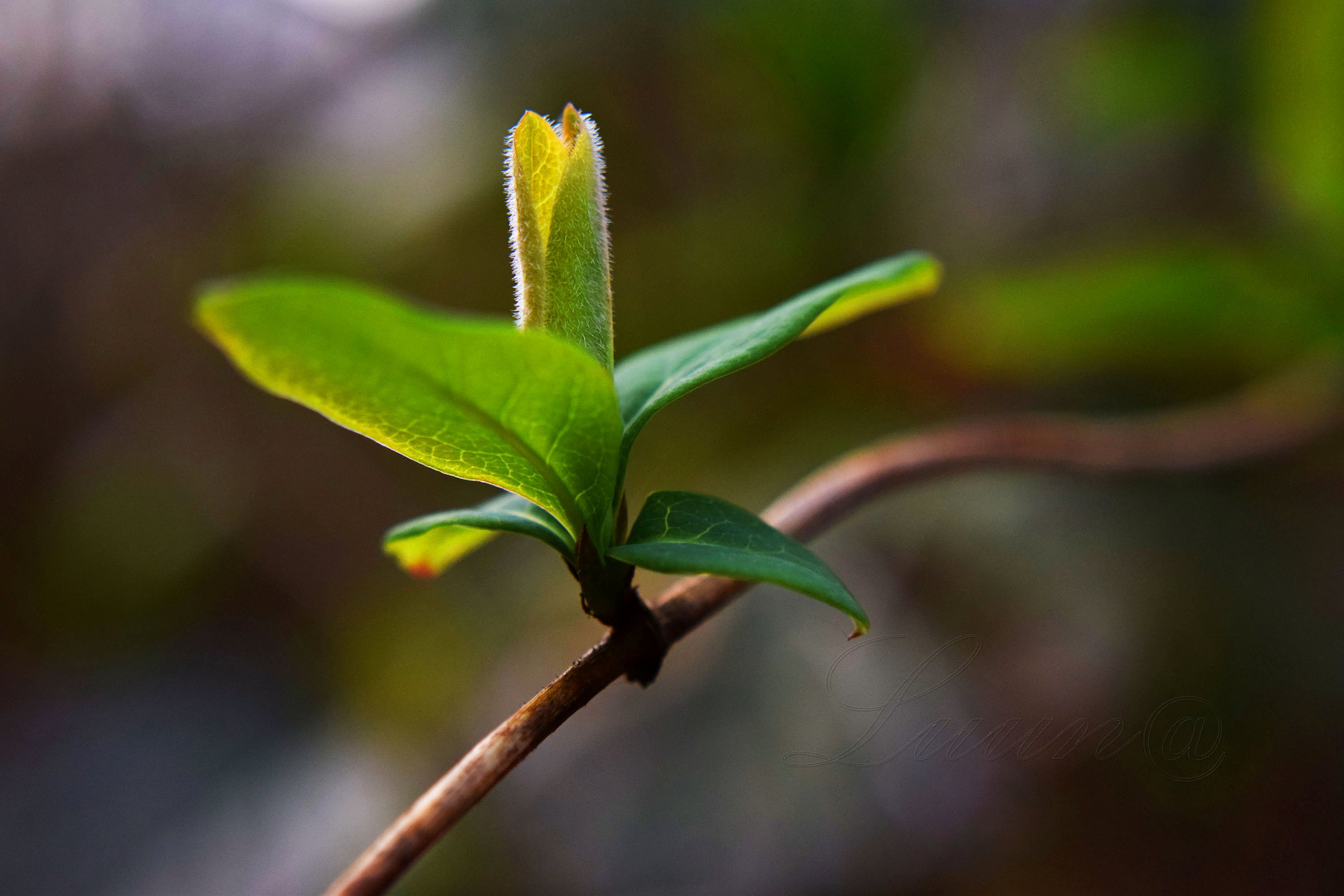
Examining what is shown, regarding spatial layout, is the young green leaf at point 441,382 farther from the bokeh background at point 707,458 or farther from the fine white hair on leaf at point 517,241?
the bokeh background at point 707,458

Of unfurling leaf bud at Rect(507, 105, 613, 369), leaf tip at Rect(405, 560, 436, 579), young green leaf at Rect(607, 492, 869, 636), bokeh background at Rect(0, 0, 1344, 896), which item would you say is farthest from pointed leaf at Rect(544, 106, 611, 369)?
bokeh background at Rect(0, 0, 1344, 896)

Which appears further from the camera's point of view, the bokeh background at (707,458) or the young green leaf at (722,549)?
the bokeh background at (707,458)

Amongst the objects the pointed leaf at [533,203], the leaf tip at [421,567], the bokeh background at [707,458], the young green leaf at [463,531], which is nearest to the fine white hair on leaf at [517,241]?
the pointed leaf at [533,203]

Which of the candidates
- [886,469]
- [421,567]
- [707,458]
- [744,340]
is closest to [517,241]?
[744,340]

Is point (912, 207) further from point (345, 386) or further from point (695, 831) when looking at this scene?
point (345, 386)

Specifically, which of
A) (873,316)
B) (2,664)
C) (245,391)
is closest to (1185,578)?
(873,316)

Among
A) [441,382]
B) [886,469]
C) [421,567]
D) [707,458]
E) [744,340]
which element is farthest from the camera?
[707,458]

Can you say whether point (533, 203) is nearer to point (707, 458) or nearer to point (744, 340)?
point (744, 340)
